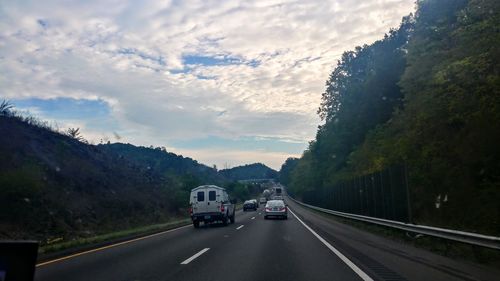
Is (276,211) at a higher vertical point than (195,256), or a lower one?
higher

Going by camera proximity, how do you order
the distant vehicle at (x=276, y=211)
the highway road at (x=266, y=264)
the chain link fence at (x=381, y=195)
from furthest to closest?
the distant vehicle at (x=276, y=211) → the chain link fence at (x=381, y=195) → the highway road at (x=266, y=264)

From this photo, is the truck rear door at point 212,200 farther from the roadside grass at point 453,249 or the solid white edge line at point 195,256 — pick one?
the solid white edge line at point 195,256

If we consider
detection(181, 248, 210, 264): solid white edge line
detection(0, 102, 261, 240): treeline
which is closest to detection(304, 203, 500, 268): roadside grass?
detection(181, 248, 210, 264): solid white edge line

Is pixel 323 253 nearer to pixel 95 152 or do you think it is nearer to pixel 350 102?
pixel 95 152

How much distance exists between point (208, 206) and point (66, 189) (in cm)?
1344

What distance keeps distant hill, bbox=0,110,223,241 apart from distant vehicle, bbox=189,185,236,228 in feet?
22.5

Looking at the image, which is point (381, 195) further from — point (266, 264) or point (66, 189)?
point (66, 189)

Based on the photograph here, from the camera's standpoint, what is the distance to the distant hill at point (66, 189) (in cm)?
2648

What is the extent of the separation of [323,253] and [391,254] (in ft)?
5.94

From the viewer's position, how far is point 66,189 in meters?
36.2

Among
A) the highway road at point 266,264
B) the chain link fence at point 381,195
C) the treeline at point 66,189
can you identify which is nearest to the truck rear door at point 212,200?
the treeline at point 66,189

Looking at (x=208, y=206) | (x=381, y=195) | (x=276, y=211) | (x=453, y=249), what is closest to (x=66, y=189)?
(x=208, y=206)

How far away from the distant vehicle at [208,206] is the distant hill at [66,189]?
270 inches

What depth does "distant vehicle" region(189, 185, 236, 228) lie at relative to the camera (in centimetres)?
2894
